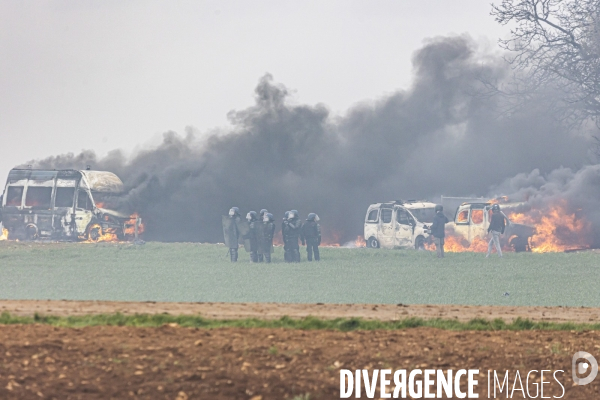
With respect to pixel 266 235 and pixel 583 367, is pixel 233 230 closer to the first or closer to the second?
pixel 266 235

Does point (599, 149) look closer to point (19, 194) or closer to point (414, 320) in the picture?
point (19, 194)

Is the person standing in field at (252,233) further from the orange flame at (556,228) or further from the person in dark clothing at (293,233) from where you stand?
the orange flame at (556,228)

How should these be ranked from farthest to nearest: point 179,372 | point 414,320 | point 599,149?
point 599,149 → point 414,320 → point 179,372

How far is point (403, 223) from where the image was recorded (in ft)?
121

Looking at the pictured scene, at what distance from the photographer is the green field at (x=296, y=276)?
76.2 feet

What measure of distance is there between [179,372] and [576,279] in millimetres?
19841

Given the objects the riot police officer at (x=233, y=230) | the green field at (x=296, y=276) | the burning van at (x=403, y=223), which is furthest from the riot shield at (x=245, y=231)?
the burning van at (x=403, y=223)

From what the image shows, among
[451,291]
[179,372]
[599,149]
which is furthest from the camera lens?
[599,149]

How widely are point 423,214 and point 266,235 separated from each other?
27.9ft

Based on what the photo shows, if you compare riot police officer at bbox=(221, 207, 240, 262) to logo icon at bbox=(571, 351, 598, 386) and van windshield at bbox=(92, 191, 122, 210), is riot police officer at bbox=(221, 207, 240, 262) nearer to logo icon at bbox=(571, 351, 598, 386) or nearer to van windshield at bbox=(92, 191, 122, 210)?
van windshield at bbox=(92, 191, 122, 210)

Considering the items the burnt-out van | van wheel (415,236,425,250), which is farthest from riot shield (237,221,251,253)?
the burnt-out van

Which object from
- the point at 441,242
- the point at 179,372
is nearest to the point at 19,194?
the point at 441,242

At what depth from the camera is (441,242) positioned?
107 feet

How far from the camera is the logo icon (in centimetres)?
1079
